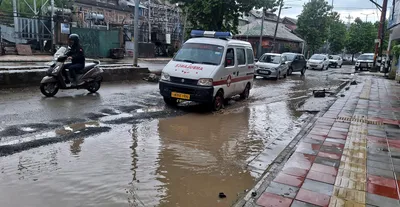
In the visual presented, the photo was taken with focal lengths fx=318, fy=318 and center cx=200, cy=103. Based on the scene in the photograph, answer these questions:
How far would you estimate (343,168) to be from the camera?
14.8ft

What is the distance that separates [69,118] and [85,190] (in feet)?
10.8

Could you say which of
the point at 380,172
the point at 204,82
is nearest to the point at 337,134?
the point at 380,172

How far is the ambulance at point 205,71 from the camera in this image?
26.7 feet

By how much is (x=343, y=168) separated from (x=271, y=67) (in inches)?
557

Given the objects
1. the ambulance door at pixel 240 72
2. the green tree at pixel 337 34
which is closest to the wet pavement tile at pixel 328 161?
the ambulance door at pixel 240 72

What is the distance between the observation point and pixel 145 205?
11.5ft

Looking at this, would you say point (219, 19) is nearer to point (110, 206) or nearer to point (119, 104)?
point (119, 104)

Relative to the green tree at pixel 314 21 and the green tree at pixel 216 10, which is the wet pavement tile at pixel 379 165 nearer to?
the green tree at pixel 216 10

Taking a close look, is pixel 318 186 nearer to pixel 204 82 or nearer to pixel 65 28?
pixel 204 82

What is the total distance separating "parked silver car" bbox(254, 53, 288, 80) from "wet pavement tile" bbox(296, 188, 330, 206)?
49.1 ft

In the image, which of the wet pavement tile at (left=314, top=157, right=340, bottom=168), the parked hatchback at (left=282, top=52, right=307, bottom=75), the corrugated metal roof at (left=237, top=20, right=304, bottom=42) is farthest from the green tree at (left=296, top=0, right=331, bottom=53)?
the wet pavement tile at (left=314, top=157, right=340, bottom=168)

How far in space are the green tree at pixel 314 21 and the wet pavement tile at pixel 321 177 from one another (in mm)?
43733

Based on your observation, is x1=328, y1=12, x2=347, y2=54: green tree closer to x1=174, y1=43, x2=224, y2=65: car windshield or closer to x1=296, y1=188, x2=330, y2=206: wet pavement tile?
x1=174, y1=43, x2=224, y2=65: car windshield

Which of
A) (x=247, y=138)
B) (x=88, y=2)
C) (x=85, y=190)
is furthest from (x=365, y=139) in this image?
(x=88, y=2)
